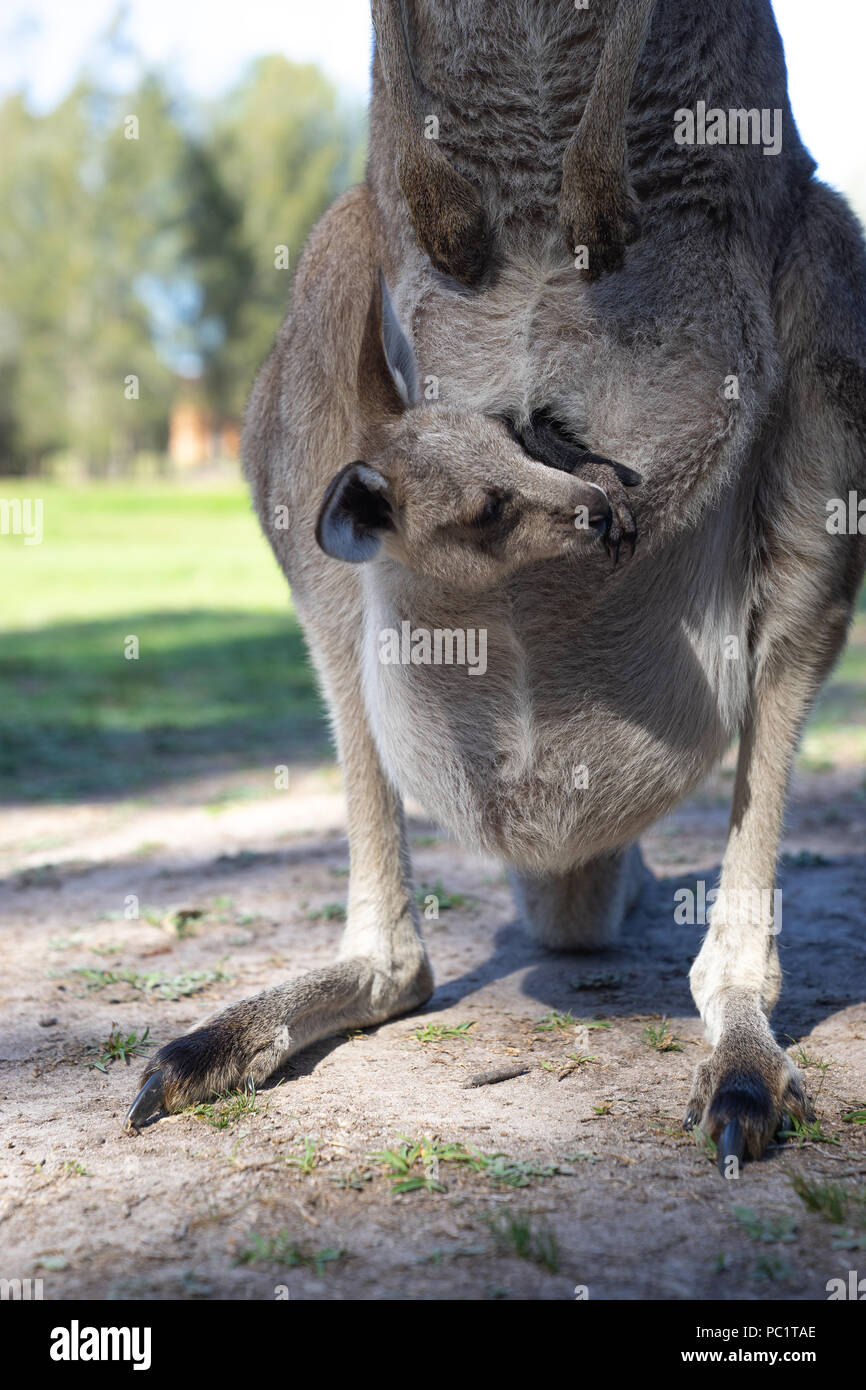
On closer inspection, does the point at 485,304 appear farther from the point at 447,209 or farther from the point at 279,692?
the point at 279,692

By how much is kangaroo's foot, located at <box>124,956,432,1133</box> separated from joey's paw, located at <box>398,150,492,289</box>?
4.12 ft

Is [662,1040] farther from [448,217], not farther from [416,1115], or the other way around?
[448,217]

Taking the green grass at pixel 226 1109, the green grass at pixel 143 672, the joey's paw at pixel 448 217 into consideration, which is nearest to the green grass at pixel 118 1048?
the green grass at pixel 226 1109

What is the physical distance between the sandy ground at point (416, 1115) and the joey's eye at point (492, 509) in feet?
3.01

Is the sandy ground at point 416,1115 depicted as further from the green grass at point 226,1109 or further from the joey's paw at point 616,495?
the joey's paw at point 616,495

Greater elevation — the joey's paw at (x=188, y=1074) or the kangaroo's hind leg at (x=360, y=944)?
the kangaroo's hind leg at (x=360, y=944)

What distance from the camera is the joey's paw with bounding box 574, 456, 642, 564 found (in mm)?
1901

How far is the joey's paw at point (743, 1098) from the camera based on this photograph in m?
1.83

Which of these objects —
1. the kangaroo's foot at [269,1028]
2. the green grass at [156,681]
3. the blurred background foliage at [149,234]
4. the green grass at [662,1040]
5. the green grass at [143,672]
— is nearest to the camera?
the kangaroo's foot at [269,1028]

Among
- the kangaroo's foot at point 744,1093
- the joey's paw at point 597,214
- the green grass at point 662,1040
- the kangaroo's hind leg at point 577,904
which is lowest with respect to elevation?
the green grass at point 662,1040

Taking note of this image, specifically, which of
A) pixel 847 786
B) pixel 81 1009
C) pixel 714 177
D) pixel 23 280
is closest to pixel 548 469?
pixel 714 177

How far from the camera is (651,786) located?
2213 mm

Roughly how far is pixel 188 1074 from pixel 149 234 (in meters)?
29.7

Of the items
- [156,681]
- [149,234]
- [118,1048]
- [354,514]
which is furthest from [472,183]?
[149,234]
